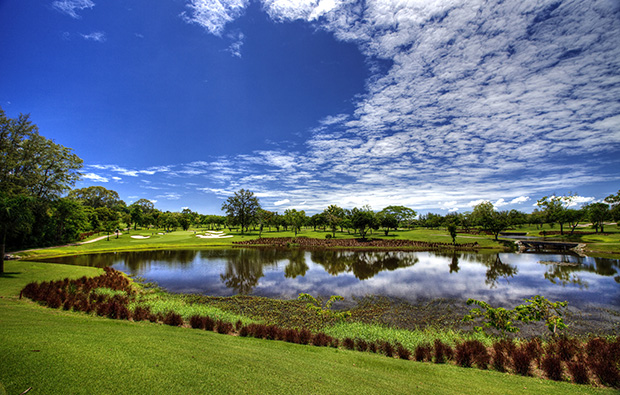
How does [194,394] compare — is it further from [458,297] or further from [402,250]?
[402,250]

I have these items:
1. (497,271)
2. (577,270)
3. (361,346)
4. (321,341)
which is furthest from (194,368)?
(577,270)

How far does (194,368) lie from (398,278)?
21150mm

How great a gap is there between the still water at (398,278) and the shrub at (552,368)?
9.61 metres

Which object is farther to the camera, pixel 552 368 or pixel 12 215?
pixel 12 215

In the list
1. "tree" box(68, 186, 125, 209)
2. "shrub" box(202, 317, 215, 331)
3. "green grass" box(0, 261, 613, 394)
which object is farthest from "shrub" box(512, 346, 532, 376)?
"tree" box(68, 186, 125, 209)

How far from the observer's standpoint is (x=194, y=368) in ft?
18.5

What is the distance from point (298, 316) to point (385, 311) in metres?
5.51

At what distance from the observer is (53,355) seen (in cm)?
534

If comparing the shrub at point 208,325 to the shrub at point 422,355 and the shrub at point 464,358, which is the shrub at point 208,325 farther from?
the shrub at point 464,358

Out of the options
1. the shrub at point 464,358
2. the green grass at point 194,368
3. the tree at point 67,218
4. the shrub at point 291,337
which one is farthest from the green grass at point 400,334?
the tree at point 67,218

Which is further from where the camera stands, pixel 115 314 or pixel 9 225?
pixel 9 225

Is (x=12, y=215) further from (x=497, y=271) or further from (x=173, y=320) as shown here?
(x=497, y=271)

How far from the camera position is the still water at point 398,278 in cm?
1777

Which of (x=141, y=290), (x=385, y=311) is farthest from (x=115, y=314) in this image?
(x=385, y=311)
